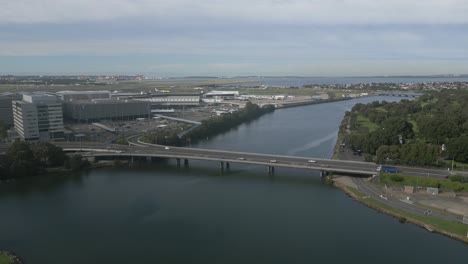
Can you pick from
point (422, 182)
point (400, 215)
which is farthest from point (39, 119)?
point (422, 182)

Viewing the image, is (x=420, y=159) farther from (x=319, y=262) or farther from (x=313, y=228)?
(x=319, y=262)

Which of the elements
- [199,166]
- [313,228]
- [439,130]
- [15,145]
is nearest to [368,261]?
[313,228]

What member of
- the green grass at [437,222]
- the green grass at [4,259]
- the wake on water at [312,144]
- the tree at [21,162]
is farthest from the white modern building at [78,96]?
the green grass at [437,222]

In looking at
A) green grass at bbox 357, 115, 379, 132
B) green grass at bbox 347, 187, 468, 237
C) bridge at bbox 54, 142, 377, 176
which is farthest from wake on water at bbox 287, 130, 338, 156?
green grass at bbox 347, 187, 468, 237

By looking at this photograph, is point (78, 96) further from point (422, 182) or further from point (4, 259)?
point (422, 182)

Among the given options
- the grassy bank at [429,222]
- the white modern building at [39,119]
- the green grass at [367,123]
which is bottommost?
the grassy bank at [429,222]

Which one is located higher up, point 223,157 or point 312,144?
point 223,157

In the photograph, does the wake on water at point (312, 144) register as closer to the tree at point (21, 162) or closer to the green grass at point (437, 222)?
the green grass at point (437, 222)
